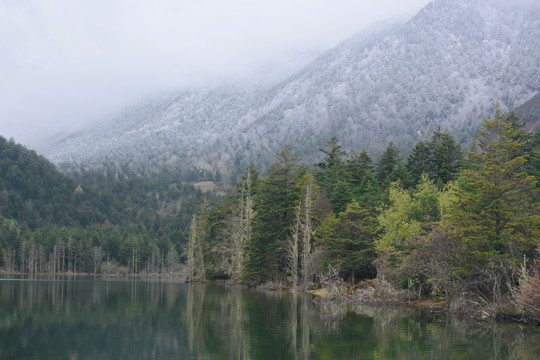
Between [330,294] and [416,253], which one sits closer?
[416,253]

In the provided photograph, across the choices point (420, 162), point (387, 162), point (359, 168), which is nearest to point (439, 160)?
point (420, 162)

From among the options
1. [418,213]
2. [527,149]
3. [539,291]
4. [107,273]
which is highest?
[527,149]

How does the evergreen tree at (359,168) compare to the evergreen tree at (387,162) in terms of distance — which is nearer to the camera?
the evergreen tree at (387,162)

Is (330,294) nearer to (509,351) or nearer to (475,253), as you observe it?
(475,253)

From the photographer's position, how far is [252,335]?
23594 millimetres

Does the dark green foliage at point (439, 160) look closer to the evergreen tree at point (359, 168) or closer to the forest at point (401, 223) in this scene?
the forest at point (401, 223)

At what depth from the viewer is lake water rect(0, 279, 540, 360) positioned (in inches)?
751

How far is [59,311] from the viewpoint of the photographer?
114ft

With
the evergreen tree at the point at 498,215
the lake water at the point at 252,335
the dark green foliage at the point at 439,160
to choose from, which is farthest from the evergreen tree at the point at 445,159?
Result: the lake water at the point at 252,335

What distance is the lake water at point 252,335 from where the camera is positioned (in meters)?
19.1

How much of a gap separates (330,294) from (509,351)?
94.2 ft

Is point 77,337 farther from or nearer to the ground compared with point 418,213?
nearer to the ground

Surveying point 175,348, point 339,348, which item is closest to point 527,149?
point 339,348

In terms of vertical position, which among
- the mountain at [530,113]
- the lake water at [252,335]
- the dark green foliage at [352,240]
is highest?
the mountain at [530,113]
